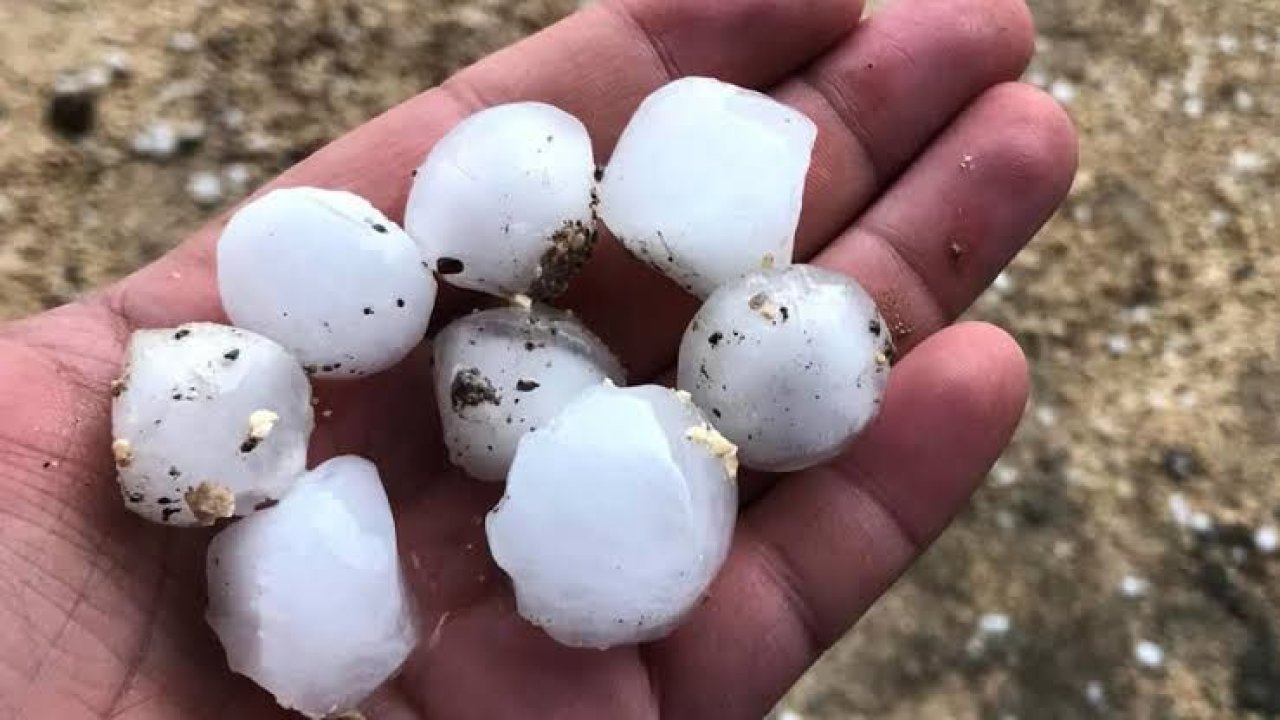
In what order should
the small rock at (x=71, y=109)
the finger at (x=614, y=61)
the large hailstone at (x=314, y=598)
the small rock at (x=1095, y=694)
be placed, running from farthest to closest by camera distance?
the small rock at (x=71, y=109)
the small rock at (x=1095, y=694)
the finger at (x=614, y=61)
the large hailstone at (x=314, y=598)

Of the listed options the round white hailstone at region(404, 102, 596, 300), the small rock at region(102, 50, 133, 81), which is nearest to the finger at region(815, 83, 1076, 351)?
the round white hailstone at region(404, 102, 596, 300)

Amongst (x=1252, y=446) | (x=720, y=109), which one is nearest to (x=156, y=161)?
(x=720, y=109)

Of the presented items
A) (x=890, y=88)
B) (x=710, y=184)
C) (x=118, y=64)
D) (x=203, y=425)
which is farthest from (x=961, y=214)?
(x=118, y=64)

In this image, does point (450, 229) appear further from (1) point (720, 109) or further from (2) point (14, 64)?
(2) point (14, 64)

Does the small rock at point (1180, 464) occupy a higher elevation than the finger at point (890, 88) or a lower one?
lower

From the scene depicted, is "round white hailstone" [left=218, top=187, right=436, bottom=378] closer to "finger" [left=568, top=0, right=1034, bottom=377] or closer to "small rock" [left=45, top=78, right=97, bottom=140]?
"finger" [left=568, top=0, right=1034, bottom=377]

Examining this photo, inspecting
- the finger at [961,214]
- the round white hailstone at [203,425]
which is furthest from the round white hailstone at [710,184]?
the round white hailstone at [203,425]

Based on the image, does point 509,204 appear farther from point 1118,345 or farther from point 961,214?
point 1118,345

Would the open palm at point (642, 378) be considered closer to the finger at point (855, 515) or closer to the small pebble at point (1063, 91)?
the finger at point (855, 515)
